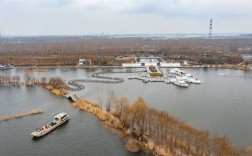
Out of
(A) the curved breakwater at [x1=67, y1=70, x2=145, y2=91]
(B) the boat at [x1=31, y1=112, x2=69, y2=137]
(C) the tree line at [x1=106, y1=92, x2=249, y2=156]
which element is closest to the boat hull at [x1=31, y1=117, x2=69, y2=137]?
(B) the boat at [x1=31, y1=112, x2=69, y2=137]

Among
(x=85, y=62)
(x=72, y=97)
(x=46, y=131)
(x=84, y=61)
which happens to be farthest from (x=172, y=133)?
(x=84, y=61)

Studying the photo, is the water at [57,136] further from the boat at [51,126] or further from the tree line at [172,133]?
the tree line at [172,133]

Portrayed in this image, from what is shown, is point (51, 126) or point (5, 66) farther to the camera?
point (5, 66)

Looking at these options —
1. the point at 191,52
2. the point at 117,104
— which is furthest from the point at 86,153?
the point at 191,52

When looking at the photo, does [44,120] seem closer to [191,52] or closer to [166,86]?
[166,86]

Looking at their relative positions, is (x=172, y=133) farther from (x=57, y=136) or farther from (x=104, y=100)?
(x=104, y=100)

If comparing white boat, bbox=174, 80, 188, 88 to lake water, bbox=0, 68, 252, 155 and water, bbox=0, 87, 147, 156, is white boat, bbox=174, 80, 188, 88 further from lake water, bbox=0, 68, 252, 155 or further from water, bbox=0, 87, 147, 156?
water, bbox=0, 87, 147, 156
